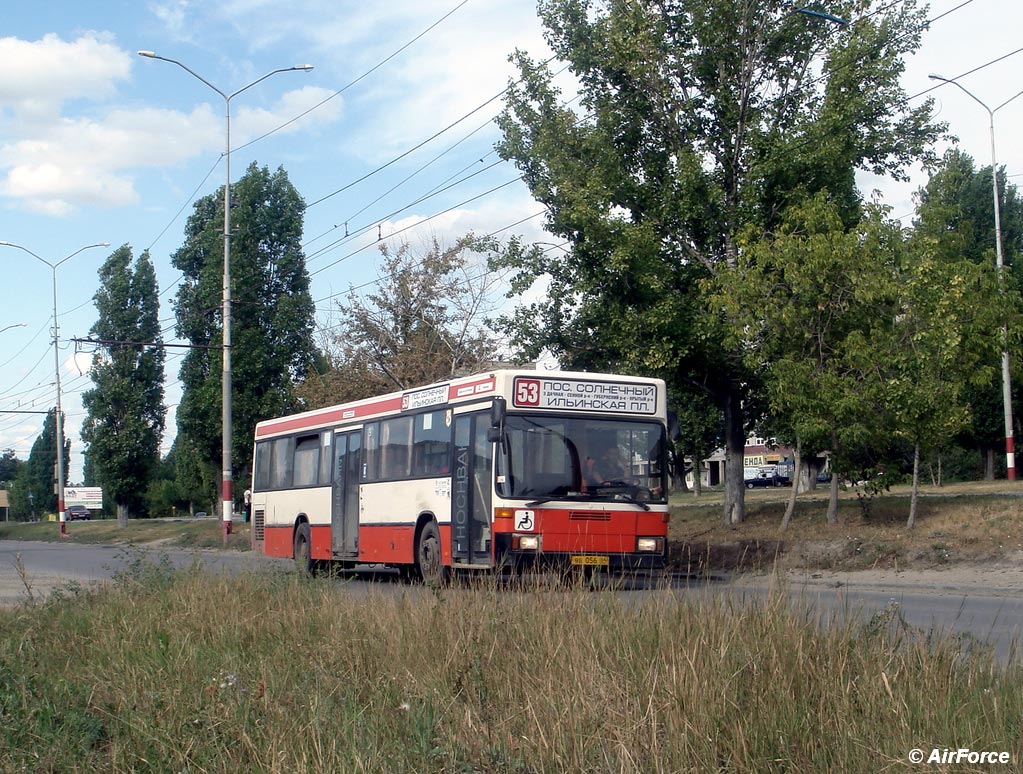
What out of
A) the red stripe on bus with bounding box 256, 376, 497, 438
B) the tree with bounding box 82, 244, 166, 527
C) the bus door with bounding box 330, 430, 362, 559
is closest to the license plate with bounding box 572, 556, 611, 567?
the red stripe on bus with bounding box 256, 376, 497, 438

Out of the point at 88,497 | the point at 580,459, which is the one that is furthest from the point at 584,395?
the point at 88,497

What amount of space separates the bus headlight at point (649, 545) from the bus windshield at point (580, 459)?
1.84 ft

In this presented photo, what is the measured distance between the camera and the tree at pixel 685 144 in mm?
21656

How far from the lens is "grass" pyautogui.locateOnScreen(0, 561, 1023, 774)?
A: 16.4 feet

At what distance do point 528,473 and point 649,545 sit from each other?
6.56 ft

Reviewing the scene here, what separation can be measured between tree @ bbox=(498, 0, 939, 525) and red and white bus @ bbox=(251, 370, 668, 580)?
16.8 feet

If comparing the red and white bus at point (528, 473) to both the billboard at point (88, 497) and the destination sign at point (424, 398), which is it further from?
the billboard at point (88, 497)

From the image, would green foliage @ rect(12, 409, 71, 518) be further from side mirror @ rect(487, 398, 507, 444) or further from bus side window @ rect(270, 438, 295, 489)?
side mirror @ rect(487, 398, 507, 444)

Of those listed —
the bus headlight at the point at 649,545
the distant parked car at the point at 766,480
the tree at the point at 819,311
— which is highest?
the tree at the point at 819,311

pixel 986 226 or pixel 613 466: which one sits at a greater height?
pixel 986 226

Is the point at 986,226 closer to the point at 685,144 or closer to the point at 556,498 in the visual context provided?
the point at 685,144

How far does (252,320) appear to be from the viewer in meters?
49.3

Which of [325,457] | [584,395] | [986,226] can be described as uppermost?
[986,226]

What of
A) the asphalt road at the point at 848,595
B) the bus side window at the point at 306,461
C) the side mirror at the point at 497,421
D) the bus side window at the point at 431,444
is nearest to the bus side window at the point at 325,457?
the bus side window at the point at 306,461
